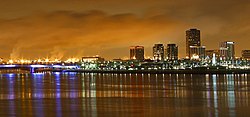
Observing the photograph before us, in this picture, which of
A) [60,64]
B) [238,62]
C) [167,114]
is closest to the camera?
[167,114]

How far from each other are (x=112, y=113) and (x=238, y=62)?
15271 centimetres

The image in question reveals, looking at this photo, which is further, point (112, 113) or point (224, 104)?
point (224, 104)

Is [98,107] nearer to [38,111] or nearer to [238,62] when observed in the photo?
[38,111]

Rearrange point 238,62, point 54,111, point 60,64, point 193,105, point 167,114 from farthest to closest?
1. point 238,62
2. point 60,64
3. point 193,105
4. point 54,111
5. point 167,114

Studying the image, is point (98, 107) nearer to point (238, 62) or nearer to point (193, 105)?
point (193, 105)

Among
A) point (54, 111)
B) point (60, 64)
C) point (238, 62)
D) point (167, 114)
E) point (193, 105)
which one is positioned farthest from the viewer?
point (238, 62)

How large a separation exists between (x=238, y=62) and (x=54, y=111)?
152094 millimetres

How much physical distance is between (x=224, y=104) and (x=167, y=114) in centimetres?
610

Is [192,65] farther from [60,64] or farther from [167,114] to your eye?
[167,114]

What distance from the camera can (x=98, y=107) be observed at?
28.7 m

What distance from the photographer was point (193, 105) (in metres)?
29.1

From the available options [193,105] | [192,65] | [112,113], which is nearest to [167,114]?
[112,113]

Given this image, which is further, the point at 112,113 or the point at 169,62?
the point at 169,62

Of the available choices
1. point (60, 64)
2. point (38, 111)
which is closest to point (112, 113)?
point (38, 111)
